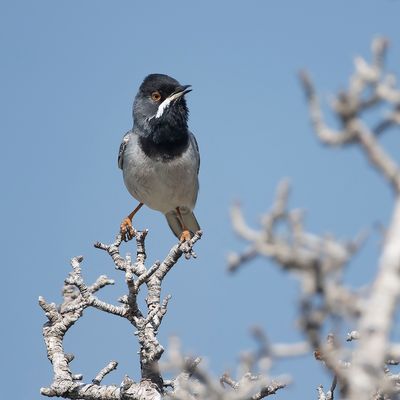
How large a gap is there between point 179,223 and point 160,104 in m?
2.27

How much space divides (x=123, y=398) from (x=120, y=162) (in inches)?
267

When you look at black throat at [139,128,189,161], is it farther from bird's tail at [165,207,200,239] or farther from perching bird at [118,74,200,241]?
bird's tail at [165,207,200,239]

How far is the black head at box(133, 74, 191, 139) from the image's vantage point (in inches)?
451

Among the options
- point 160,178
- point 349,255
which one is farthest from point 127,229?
point 349,255

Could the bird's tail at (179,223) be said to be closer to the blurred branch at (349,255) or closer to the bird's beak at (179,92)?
the bird's beak at (179,92)

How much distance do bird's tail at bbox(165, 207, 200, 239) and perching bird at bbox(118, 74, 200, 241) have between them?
1.83 ft

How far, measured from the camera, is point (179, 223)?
41.9 feet

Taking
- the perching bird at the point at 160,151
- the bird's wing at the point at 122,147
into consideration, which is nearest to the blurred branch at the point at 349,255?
the perching bird at the point at 160,151

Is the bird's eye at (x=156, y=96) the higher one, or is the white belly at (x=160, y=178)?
the bird's eye at (x=156, y=96)

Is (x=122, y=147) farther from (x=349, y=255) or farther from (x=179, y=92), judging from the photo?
(x=349, y=255)

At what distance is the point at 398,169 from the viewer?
2.22 m

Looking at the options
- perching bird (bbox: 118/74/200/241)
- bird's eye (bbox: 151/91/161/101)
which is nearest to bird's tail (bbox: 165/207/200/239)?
perching bird (bbox: 118/74/200/241)

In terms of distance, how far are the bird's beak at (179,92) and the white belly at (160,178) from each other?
0.84m

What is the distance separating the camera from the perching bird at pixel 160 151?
11359mm
